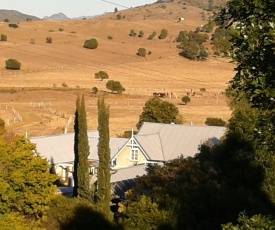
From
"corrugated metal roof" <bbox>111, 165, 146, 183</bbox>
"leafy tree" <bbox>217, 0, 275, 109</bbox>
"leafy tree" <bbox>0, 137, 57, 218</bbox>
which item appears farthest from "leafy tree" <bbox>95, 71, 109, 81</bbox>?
"leafy tree" <bbox>217, 0, 275, 109</bbox>

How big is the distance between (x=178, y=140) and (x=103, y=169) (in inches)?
487

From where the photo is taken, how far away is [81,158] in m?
26.9

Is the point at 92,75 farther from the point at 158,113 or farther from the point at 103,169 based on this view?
the point at 103,169

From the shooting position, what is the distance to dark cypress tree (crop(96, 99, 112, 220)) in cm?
2542

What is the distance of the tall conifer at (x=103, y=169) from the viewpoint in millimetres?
25438

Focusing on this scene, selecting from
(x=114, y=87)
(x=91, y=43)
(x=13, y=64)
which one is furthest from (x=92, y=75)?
(x=91, y=43)

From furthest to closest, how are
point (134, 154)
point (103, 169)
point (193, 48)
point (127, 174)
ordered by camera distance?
point (193, 48), point (134, 154), point (127, 174), point (103, 169)

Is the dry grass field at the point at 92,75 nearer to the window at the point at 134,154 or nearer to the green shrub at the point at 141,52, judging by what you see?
the green shrub at the point at 141,52

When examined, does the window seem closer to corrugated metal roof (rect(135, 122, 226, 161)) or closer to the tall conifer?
corrugated metal roof (rect(135, 122, 226, 161))

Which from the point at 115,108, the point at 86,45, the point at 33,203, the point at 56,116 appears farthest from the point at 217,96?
the point at 33,203

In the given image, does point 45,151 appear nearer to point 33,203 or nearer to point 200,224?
point 33,203

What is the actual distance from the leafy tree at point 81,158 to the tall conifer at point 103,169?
0.84 meters

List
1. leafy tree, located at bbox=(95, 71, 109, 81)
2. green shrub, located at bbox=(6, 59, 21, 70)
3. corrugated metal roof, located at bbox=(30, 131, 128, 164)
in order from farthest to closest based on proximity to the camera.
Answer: green shrub, located at bbox=(6, 59, 21, 70)
leafy tree, located at bbox=(95, 71, 109, 81)
corrugated metal roof, located at bbox=(30, 131, 128, 164)

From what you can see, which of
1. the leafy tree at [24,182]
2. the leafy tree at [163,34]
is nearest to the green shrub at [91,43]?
the leafy tree at [163,34]
